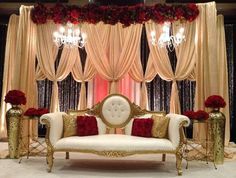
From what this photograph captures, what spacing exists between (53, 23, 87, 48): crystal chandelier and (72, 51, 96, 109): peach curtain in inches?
20.2

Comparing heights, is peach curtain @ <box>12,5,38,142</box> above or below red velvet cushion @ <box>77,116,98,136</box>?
above

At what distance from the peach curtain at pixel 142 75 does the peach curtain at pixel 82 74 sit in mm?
991

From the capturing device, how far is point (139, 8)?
607 centimetres

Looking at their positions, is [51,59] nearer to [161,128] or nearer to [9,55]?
[9,55]

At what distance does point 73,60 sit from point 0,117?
8.18 ft

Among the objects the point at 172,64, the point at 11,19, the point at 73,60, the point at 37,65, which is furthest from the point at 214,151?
the point at 11,19

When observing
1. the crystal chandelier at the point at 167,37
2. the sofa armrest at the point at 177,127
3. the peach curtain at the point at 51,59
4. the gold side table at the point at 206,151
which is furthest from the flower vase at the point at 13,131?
the crystal chandelier at the point at 167,37

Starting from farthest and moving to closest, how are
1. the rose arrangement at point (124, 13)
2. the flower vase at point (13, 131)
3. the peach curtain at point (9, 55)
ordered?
the peach curtain at point (9, 55) < the rose arrangement at point (124, 13) < the flower vase at point (13, 131)

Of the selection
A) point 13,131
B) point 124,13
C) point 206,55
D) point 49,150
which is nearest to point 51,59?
point 124,13

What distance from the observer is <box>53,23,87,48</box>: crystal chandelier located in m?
6.76

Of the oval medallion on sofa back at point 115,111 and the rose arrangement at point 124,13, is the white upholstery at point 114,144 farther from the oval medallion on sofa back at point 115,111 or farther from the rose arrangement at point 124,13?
the rose arrangement at point 124,13

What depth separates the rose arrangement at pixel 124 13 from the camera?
19.9 ft

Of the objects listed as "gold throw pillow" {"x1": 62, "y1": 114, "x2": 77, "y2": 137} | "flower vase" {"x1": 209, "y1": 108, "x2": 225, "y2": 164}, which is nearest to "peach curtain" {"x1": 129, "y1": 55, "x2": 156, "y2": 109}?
"flower vase" {"x1": 209, "y1": 108, "x2": 225, "y2": 164}

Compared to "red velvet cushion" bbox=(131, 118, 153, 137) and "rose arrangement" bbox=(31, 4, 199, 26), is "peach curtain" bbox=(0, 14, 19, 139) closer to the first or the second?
"rose arrangement" bbox=(31, 4, 199, 26)
